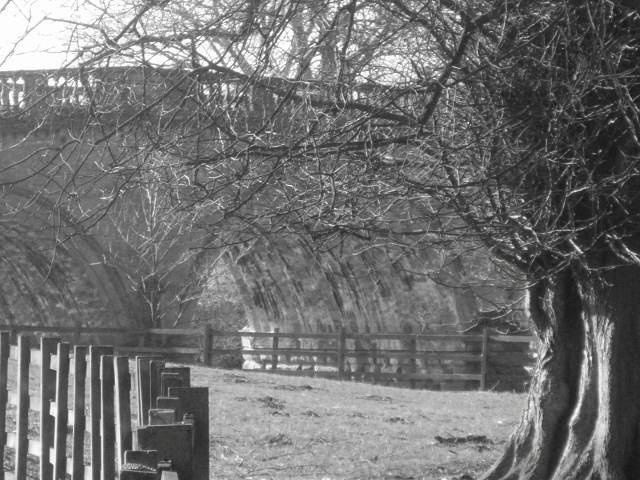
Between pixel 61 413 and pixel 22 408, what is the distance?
2.64 ft

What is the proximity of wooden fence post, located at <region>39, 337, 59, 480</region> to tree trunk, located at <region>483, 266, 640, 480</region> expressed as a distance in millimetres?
3058

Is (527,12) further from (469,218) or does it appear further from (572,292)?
(572,292)

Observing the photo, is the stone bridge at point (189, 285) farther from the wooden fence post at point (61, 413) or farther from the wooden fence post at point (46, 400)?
the wooden fence post at point (61, 413)

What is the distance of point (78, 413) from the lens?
6676 millimetres

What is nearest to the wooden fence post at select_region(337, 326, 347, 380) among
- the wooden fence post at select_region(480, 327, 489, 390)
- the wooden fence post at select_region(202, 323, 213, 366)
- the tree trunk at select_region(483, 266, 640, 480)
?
the wooden fence post at select_region(202, 323, 213, 366)

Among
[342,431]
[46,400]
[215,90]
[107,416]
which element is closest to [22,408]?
[46,400]

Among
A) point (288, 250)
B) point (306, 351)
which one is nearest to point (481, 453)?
point (306, 351)

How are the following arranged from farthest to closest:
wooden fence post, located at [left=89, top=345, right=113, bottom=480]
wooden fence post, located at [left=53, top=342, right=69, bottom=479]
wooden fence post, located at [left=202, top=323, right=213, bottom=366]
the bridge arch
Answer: the bridge arch → wooden fence post, located at [left=202, top=323, right=213, bottom=366] → wooden fence post, located at [left=53, top=342, right=69, bottom=479] → wooden fence post, located at [left=89, top=345, right=113, bottom=480]

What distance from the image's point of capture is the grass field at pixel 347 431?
31.2 feet

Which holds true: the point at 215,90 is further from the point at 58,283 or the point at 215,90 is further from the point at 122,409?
the point at 58,283

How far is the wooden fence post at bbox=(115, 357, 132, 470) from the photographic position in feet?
19.8

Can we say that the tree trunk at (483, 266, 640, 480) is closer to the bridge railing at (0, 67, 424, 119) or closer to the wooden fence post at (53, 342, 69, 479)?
the bridge railing at (0, 67, 424, 119)

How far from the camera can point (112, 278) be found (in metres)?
26.7

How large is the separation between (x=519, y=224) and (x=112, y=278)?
2113 cm
